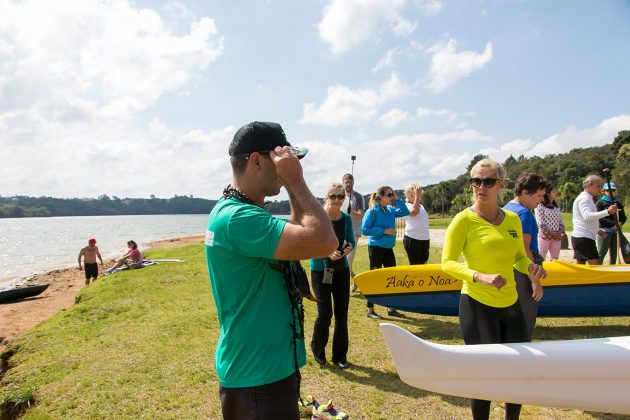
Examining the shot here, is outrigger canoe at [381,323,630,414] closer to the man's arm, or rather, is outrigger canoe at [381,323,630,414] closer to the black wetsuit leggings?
the black wetsuit leggings

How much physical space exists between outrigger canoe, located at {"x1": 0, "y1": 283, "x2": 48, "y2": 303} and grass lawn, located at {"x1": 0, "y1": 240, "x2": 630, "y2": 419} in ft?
21.6

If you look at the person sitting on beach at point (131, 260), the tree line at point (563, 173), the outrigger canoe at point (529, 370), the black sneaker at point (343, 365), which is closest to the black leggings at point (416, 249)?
the black sneaker at point (343, 365)

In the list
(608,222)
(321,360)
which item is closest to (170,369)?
(321,360)

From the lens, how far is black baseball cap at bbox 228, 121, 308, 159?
1575 millimetres

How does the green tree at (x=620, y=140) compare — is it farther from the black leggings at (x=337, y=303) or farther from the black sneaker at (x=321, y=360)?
the black sneaker at (x=321, y=360)

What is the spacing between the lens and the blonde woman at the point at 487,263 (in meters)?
2.78

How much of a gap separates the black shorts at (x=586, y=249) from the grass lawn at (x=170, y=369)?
3.20ft

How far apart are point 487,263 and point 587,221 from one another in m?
4.40

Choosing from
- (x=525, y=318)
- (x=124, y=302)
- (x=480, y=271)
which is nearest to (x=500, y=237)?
(x=480, y=271)

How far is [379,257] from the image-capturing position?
6.40 metres

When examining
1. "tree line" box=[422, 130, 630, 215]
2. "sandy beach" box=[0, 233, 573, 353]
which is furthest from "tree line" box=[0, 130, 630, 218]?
"sandy beach" box=[0, 233, 573, 353]

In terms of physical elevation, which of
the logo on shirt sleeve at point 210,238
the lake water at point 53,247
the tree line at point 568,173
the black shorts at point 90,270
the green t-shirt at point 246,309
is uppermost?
the tree line at point 568,173

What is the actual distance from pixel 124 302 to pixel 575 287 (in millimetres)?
8570

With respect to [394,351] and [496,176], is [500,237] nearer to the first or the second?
[496,176]
